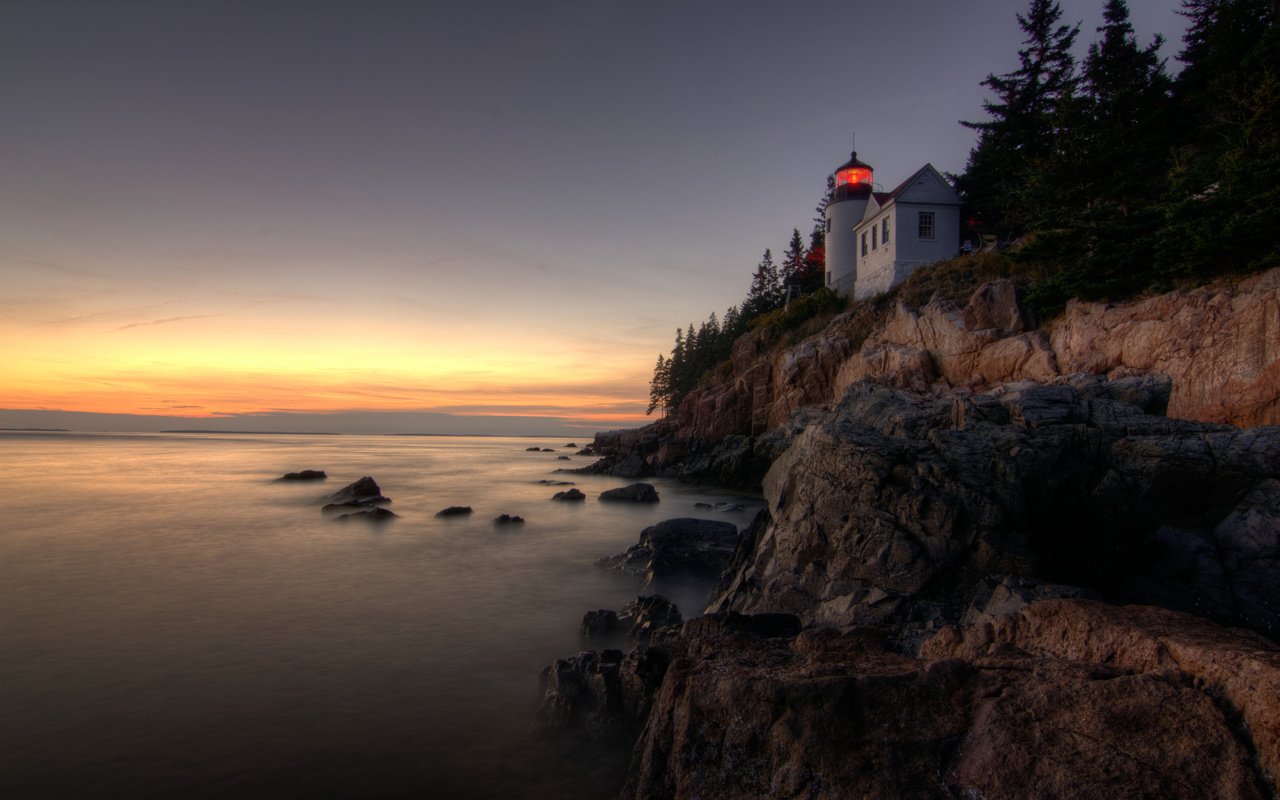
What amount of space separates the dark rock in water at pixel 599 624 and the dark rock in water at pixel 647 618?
190 millimetres

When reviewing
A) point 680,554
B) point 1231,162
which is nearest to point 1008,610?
point 680,554

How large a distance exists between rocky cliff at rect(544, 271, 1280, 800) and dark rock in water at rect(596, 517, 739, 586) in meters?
2.20

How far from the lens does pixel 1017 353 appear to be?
22672 millimetres

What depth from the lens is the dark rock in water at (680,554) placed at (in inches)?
546

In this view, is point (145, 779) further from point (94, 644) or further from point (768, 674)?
point (768, 674)

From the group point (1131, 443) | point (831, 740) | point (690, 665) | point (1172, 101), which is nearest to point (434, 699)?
point (690, 665)

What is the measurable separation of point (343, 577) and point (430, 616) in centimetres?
442

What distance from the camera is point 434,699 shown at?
862cm

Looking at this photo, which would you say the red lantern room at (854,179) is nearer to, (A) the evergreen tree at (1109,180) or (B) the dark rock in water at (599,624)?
(A) the evergreen tree at (1109,180)

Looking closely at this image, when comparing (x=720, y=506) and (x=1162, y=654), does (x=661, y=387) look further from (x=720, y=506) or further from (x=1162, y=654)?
(x=1162, y=654)

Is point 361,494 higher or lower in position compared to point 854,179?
lower

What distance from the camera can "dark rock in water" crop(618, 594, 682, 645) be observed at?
1007cm

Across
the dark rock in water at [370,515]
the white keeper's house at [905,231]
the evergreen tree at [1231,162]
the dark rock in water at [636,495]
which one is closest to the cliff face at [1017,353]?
the evergreen tree at [1231,162]

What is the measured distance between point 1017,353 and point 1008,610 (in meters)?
19.6
